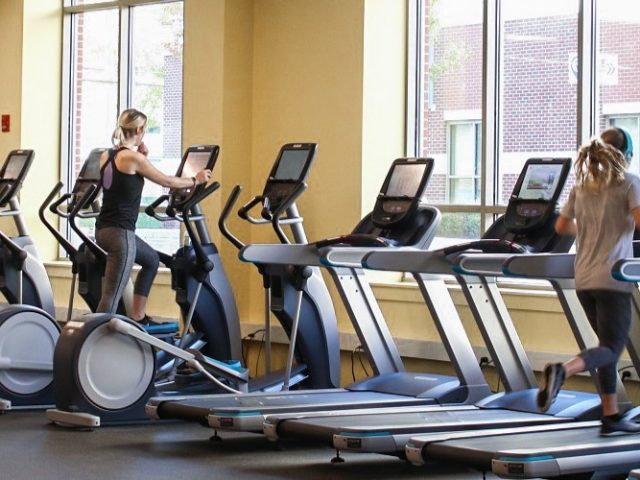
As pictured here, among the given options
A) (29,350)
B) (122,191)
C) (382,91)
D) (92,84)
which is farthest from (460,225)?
(92,84)

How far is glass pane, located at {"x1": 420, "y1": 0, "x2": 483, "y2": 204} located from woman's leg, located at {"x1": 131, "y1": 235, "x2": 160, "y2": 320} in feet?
6.36

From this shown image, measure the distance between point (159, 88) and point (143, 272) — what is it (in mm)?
2886

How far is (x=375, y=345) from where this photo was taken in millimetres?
7070

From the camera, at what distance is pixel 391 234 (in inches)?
272

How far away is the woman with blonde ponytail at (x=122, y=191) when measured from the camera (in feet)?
22.9

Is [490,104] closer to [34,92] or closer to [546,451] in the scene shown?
[546,451]

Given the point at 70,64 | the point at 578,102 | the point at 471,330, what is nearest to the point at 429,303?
the point at 471,330

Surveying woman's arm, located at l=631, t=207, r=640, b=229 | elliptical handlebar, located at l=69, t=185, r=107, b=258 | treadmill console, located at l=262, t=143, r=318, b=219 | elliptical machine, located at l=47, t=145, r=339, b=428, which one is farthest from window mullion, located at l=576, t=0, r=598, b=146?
elliptical handlebar, located at l=69, t=185, r=107, b=258

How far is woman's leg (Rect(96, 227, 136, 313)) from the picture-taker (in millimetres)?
7055

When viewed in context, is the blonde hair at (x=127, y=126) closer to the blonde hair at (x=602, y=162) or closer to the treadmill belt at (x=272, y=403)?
the treadmill belt at (x=272, y=403)

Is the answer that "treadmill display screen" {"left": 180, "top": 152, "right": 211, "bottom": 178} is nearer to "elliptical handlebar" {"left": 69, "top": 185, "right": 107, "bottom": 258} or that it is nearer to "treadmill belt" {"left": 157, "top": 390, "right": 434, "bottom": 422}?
"elliptical handlebar" {"left": 69, "top": 185, "right": 107, "bottom": 258}

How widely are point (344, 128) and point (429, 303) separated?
6.77 ft

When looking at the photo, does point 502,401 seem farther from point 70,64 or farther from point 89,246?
point 70,64

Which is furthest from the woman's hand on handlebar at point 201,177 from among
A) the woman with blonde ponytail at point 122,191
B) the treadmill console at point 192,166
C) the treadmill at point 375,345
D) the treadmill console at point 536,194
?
the treadmill console at point 536,194
